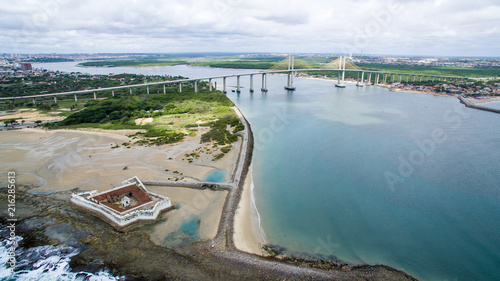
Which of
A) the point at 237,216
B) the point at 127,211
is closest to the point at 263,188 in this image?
the point at 237,216

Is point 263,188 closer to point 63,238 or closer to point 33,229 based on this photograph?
point 63,238

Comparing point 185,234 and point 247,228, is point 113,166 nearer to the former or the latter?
point 185,234

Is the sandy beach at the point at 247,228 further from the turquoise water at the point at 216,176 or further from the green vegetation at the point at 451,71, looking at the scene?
the green vegetation at the point at 451,71

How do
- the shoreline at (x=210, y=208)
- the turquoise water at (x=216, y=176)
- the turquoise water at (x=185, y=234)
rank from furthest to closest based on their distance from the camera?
the turquoise water at (x=216, y=176) < the turquoise water at (x=185, y=234) < the shoreline at (x=210, y=208)

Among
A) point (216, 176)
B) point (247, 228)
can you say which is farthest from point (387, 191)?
point (216, 176)

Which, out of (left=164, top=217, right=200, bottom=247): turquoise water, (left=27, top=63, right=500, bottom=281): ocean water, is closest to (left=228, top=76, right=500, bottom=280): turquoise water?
(left=27, top=63, right=500, bottom=281): ocean water

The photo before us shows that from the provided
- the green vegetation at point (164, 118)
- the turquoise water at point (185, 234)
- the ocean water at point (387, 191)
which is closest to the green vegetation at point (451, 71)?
the ocean water at point (387, 191)
